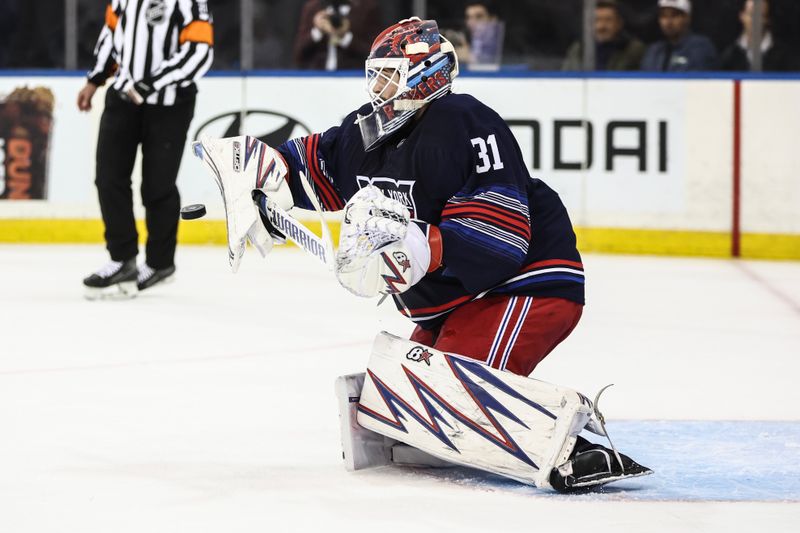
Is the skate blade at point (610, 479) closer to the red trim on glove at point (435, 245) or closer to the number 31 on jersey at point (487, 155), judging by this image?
the red trim on glove at point (435, 245)

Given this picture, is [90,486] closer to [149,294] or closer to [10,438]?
[10,438]

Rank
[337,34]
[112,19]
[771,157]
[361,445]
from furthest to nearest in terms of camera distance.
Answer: [337,34] < [771,157] < [112,19] < [361,445]

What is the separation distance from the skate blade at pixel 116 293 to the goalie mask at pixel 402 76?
2.77 metres

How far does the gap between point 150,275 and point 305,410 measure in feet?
7.38

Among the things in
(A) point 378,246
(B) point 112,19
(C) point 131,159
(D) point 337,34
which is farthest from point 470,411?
(D) point 337,34

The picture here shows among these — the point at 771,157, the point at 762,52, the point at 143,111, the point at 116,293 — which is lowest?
the point at 116,293

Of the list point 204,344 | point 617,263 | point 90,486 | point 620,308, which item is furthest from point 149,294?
point 90,486

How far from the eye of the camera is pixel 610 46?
275 inches

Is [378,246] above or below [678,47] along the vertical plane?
below

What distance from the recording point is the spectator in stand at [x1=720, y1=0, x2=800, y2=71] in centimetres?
682

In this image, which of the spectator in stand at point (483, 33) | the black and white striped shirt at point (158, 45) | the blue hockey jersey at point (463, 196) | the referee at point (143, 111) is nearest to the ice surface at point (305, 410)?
the referee at point (143, 111)

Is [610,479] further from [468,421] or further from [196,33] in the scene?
[196,33]

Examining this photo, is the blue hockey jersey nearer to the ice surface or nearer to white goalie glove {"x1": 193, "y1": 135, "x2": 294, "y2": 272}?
white goalie glove {"x1": 193, "y1": 135, "x2": 294, "y2": 272}

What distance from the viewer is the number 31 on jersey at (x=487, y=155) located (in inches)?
101
